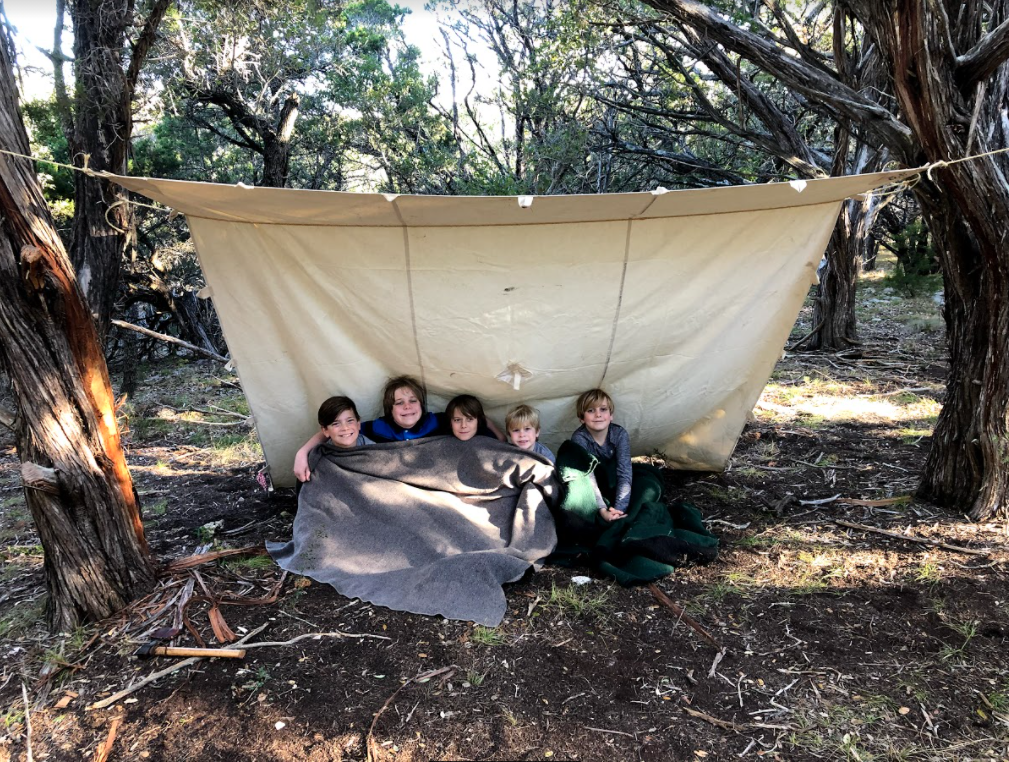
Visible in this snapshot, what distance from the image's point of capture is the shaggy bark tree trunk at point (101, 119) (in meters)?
4.08

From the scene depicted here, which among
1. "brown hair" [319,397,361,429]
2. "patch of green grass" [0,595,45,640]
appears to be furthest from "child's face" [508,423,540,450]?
"patch of green grass" [0,595,45,640]

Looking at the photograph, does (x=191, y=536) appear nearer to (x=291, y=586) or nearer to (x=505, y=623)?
(x=291, y=586)

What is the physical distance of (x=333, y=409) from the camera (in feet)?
9.24

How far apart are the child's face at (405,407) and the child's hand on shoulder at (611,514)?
2.97 feet

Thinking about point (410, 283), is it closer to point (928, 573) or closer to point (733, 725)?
point (733, 725)

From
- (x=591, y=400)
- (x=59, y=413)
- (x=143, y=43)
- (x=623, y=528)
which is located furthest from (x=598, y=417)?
(x=143, y=43)

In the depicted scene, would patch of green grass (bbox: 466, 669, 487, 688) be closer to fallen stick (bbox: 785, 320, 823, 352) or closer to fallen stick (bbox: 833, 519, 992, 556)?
fallen stick (bbox: 833, 519, 992, 556)

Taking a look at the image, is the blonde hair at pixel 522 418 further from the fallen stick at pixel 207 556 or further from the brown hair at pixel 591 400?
the fallen stick at pixel 207 556

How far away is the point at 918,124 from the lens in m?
2.44

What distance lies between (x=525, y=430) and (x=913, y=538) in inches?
64.0

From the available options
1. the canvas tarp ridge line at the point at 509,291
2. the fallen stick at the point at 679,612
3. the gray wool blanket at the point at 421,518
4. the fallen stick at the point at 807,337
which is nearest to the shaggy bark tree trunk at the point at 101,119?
the canvas tarp ridge line at the point at 509,291

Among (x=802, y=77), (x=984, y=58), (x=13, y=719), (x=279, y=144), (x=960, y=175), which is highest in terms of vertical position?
(x=279, y=144)

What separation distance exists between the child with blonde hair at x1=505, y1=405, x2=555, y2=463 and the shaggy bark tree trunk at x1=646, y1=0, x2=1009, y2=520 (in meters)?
1.73

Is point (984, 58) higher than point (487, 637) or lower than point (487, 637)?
higher
